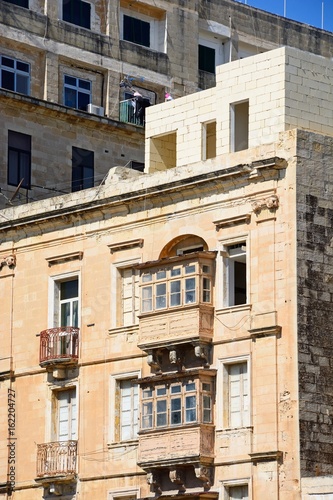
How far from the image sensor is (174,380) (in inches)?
2089

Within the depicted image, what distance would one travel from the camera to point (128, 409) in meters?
55.1

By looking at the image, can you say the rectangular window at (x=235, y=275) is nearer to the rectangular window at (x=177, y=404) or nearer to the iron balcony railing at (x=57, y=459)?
the rectangular window at (x=177, y=404)

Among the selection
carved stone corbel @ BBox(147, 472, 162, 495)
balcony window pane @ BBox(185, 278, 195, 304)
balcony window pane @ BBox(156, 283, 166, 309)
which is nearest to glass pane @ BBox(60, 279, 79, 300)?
balcony window pane @ BBox(156, 283, 166, 309)

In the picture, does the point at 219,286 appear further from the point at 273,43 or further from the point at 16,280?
the point at 273,43

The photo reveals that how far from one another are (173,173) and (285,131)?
4273 mm

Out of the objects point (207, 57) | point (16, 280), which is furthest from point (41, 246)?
point (207, 57)

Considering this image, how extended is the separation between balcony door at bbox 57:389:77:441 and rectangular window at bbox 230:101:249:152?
30.3ft

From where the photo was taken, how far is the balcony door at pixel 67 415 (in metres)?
56.4

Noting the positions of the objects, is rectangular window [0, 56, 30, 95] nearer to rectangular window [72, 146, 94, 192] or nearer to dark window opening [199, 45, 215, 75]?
rectangular window [72, 146, 94, 192]

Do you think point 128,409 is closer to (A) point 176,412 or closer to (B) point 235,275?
(A) point 176,412

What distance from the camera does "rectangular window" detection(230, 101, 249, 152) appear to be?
5481 centimetres

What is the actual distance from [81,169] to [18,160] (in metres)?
2.61

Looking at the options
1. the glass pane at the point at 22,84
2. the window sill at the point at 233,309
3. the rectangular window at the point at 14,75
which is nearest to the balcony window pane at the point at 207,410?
the window sill at the point at 233,309

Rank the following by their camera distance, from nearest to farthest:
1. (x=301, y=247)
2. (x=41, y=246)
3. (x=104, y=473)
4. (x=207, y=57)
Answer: (x=301, y=247) < (x=104, y=473) < (x=41, y=246) < (x=207, y=57)
